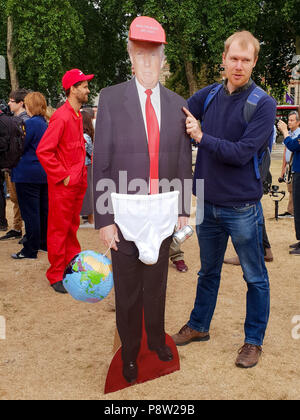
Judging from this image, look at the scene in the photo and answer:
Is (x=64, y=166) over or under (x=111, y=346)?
over

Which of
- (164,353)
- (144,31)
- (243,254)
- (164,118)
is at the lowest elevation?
(164,353)

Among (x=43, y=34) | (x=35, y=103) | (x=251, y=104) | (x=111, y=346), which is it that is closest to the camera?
(x=251, y=104)

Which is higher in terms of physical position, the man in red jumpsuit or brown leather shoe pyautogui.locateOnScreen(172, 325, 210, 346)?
the man in red jumpsuit

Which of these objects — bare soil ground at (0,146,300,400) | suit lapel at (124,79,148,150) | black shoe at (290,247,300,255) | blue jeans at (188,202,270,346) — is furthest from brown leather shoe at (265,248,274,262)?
suit lapel at (124,79,148,150)

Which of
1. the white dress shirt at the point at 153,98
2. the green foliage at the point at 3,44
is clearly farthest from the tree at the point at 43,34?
the white dress shirt at the point at 153,98

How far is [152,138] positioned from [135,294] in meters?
0.98

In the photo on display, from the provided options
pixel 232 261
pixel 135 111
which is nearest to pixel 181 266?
pixel 232 261

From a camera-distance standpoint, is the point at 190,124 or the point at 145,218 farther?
the point at 190,124

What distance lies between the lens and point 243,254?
344cm

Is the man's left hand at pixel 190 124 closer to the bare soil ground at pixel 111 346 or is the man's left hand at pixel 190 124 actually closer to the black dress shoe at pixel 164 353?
the black dress shoe at pixel 164 353

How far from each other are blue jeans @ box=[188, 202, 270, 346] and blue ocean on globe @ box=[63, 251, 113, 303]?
3.04ft

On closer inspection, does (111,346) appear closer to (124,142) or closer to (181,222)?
(181,222)

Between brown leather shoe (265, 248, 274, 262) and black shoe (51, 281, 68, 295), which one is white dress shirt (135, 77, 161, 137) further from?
brown leather shoe (265, 248, 274, 262)

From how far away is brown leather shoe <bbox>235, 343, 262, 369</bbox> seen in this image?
3480 mm
